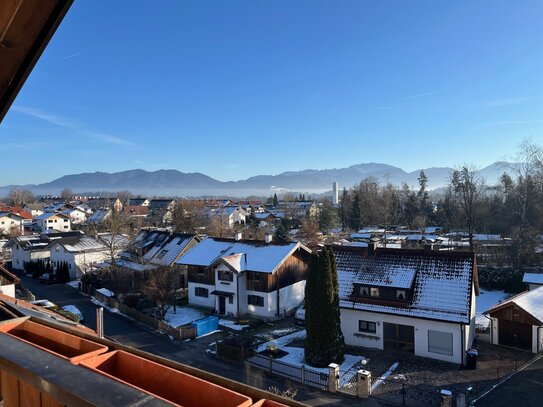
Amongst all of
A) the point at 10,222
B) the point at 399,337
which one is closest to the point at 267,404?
the point at 399,337

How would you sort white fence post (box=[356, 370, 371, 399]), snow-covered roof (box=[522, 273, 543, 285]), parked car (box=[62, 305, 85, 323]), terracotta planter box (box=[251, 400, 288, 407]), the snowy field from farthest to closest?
1. snow-covered roof (box=[522, 273, 543, 285])
2. parked car (box=[62, 305, 85, 323])
3. the snowy field
4. white fence post (box=[356, 370, 371, 399])
5. terracotta planter box (box=[251, 400, 288, 407])

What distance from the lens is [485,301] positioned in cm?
3009

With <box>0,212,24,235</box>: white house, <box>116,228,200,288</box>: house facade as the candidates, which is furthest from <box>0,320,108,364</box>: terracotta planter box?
<box>0,212,24,235</box>: white house

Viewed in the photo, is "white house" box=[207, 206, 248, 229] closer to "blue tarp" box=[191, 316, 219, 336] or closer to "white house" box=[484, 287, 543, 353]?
"blue tarp" box=[191, 316, 219, 336]

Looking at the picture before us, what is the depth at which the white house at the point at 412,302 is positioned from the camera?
19094mm

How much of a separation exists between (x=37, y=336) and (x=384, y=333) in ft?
66.1

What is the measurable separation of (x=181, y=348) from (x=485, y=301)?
22455mm

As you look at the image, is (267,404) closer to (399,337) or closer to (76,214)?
(399,337)

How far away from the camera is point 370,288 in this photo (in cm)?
2173

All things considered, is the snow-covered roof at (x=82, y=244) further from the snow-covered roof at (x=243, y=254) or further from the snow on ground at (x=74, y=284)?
the snow-covered roof at (x=243, y=254)

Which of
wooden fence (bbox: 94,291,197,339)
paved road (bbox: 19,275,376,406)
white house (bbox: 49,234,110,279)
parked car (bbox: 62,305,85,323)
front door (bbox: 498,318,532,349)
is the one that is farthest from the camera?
white house (bbox: 49,234,110,279)

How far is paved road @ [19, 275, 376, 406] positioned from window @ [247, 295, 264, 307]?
428cm

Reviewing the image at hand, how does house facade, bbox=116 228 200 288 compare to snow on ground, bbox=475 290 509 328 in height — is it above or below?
above

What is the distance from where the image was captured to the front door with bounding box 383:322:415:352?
65.9ft
